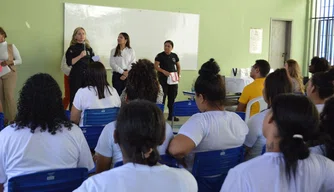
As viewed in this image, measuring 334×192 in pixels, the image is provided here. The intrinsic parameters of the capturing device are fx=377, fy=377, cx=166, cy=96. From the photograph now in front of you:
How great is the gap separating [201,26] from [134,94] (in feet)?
17.9

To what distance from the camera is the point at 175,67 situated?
6520 millimetres

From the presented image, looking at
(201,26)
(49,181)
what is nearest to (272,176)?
(49,181)

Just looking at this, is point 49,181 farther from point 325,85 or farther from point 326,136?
point 325,85

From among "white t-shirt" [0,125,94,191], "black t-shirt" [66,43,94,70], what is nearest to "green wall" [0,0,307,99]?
"black t-shirt" [66,43,94,70]

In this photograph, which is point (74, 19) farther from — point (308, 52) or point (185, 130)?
point (308, 52)

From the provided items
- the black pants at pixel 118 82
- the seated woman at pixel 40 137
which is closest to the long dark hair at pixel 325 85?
the seated woman at pixel 40 137

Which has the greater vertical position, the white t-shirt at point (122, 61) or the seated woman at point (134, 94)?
the white t-shirt at point (122, 61)

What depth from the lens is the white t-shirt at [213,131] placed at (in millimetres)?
1938

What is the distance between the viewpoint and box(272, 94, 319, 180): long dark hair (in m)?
1.26

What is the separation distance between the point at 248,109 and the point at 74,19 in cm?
379

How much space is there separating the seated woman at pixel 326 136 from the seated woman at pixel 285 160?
27 centimetres

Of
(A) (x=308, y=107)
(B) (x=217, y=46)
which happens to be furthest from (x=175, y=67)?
(A) (x=308, y=107)

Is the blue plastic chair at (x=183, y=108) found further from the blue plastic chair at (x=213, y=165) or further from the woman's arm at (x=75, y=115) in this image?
the blue plastic chair at (x=213, y=165)

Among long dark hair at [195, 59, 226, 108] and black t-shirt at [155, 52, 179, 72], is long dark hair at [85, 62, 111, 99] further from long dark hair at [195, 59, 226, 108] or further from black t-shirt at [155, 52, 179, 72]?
black t-shirt at [155, 52, 179, 72]
